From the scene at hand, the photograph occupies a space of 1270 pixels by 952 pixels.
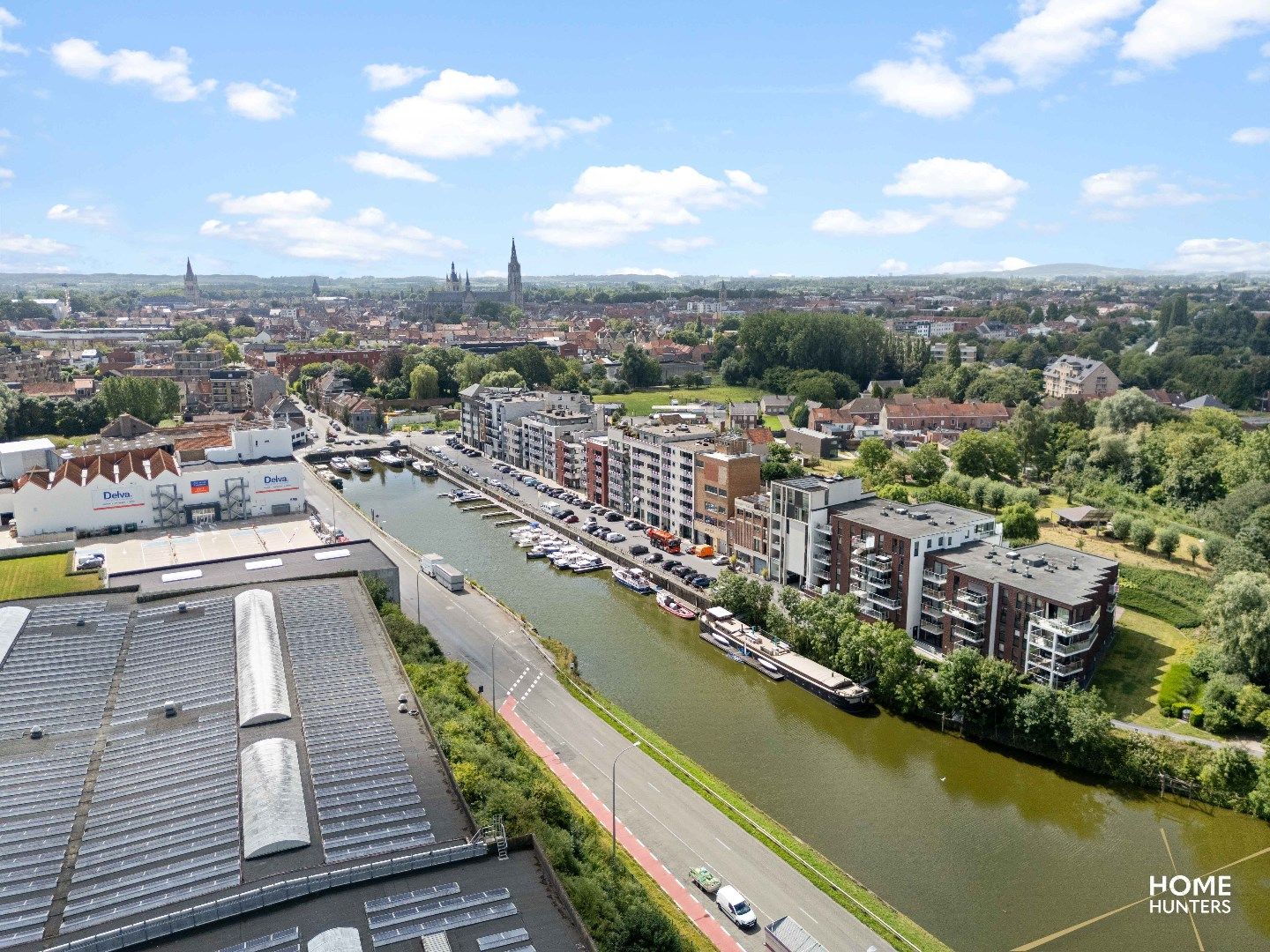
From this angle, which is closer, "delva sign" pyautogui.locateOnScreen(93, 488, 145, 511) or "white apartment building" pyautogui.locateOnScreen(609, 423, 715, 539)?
"delva sign" pyautogui.locateOnScreen(93, 488, 145, 511)

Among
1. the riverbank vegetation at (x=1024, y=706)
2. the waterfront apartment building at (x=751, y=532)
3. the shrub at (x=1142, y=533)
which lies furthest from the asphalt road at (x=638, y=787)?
the shrub at (x=1142, y=533)

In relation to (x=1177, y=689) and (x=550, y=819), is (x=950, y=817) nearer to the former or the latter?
(x=1177, y=689)

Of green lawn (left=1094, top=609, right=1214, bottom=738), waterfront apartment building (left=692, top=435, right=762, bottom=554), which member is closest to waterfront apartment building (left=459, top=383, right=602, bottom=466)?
waterfront apartment building (left=692, top=435, right=762, bottom=554)

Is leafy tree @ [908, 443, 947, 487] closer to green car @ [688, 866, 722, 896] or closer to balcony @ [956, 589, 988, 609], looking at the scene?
balcony @ [956, 589, 988, 609]

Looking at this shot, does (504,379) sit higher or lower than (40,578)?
higher

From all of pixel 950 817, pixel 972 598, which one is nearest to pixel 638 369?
pixel 972 598

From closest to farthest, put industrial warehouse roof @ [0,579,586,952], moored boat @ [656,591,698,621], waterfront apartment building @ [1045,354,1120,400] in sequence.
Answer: industrial warehouse roof @ [0,579,586,952], moored boat @ [656,591,698,621], waterfront apartment building @ [1045,354,1120,400]
